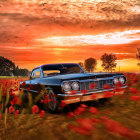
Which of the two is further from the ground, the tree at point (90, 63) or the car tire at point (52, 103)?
the tree at point (90, 63)

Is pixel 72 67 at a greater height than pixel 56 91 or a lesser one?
greater

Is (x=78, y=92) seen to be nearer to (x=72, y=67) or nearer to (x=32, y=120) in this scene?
(x=32, y=120)

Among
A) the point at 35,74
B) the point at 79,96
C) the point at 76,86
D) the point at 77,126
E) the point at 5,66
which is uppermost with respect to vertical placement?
the point at 5,66

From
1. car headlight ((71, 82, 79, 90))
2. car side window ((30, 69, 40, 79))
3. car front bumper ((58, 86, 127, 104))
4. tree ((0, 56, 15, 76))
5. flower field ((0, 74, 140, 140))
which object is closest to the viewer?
flower field ((0, 74, 140, 140))

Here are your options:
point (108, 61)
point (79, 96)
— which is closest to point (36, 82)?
point (79, 96)

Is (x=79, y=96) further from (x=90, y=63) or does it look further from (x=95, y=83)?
(x=90, y=63)

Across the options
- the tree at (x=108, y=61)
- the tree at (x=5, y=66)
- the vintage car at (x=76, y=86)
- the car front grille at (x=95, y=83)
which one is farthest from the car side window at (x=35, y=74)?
the tree at (x=108, y=61)

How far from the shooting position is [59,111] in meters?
4.95

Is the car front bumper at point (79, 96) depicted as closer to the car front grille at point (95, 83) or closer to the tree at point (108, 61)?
the car front grille at point (95, 83)

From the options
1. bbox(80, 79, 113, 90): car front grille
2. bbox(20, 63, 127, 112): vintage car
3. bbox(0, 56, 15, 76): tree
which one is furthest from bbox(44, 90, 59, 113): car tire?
bbox(0, 56, 15, 76): tree

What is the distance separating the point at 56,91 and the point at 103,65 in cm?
7739

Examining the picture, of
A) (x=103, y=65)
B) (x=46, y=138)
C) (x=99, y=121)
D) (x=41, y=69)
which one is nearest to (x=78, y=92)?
(x=99, y=121)

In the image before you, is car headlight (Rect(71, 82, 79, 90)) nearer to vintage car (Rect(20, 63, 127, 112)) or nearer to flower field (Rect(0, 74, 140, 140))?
vintage car (Rect(20, 63, 127, 112))

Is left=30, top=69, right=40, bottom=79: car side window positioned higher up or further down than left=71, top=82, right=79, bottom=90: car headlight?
higher up
